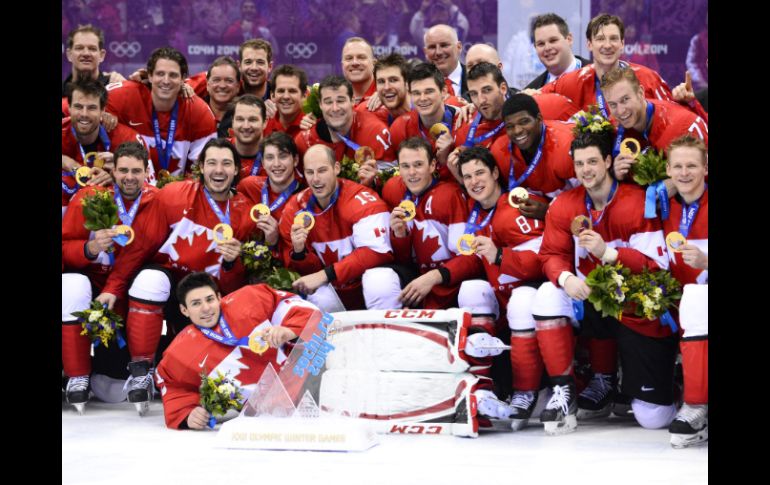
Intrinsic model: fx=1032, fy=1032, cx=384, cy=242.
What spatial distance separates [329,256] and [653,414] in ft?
6.06

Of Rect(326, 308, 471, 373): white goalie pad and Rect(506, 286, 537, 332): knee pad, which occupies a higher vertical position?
Rect(506, 286, 537, 332): knee pad

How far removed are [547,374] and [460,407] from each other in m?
0.59

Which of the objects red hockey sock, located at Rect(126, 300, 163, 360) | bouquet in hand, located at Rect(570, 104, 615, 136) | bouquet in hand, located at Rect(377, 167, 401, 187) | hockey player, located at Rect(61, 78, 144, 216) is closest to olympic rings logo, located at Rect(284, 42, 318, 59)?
hockey player, located at Rect(61, 78, 144, 216)

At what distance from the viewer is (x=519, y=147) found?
16.9ft

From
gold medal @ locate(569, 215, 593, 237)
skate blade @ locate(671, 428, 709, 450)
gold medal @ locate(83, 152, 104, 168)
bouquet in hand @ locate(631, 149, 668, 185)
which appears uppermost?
gold medal @ locate(83, 152, 104, 168)

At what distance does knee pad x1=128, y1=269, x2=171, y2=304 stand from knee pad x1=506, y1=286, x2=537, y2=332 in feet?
5.88

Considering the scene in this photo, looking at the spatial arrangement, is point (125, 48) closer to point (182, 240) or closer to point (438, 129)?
point (182, 240)

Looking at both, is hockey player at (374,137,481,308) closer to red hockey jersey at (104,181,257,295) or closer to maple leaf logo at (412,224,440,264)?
maple leaf logo at (412,224,440,264)

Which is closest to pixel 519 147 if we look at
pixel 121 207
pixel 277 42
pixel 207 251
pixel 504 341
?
pixel 504 341

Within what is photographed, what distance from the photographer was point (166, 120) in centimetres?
636

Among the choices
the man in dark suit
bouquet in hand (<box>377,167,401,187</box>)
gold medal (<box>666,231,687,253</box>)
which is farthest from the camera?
the man in dark suit

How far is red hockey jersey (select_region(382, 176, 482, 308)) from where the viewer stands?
526 cm

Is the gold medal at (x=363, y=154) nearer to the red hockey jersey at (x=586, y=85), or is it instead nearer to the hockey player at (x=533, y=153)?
the hockey player at (x=533, y=153)

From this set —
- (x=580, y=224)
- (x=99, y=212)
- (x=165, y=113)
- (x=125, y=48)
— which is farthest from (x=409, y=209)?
(x=125, y=48)
